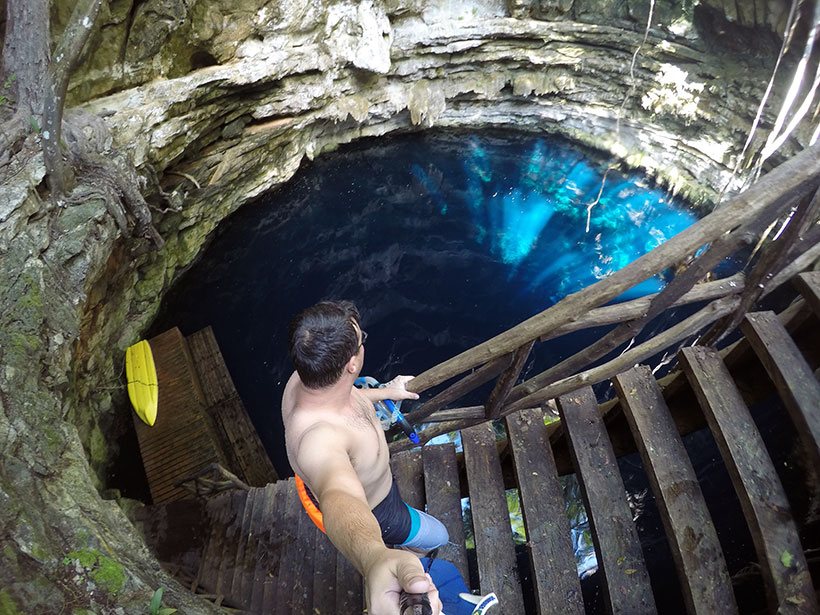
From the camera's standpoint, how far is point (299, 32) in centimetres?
796

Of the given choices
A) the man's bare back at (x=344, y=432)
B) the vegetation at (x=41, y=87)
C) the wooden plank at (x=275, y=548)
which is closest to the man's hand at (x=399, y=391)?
the man's bare back at (x=344, y=432)

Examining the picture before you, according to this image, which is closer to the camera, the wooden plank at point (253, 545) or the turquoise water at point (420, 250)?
the wooden plank at point (253, 545)

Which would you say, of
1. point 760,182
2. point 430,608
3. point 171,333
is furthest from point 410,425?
point 171,333

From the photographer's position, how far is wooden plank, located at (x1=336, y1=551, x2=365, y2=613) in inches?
124

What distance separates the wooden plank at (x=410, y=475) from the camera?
135 inches

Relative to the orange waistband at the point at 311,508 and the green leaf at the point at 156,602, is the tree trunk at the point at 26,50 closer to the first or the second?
the orange waistband at the point at 311,508

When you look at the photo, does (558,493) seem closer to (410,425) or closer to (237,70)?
(410,425)

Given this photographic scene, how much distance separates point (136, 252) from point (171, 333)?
1.34 metres

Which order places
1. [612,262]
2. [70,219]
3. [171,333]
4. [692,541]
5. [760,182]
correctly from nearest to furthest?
[760,182]
[692,541]
[70,219]
[171,333]
[612,262]

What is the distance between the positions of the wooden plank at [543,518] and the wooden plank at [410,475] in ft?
2.16

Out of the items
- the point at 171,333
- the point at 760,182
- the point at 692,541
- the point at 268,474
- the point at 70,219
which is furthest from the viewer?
the point at 171,333

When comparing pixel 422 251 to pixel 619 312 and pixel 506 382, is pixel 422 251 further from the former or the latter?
pixel 619 312

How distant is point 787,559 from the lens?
95.4 inches

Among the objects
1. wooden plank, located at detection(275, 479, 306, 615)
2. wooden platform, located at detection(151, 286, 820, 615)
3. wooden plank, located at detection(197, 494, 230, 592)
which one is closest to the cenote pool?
wooden plank, located at detection(197, 494, 230, 592)
